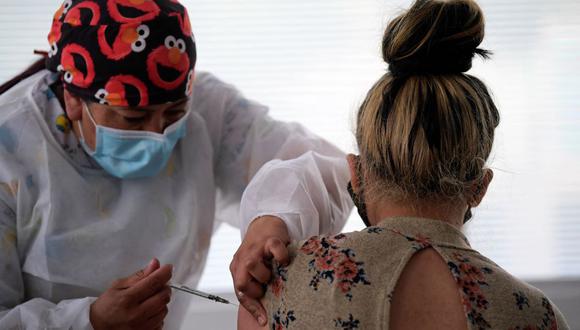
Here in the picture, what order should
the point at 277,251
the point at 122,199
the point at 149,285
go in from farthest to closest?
the point at 122,199 → the point at 149,285 → the point at 277,251

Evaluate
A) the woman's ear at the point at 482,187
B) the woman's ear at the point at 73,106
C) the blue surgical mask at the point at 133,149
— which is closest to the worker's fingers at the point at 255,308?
the woman's ear at the point at 482,187

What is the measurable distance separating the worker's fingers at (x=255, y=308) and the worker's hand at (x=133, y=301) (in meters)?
0.28

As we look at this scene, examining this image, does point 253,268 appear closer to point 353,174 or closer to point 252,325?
point 252,325

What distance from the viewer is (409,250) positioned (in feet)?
3.39

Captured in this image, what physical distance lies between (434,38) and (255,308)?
0.51 meters

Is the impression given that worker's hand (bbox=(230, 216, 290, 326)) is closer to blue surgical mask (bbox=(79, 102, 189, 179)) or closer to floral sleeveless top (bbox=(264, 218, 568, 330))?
floral sleeveless top (bbox=(264, 218, 568, 330))

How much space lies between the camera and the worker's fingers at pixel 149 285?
139 cm

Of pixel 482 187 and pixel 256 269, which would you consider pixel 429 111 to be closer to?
pixel 482 187

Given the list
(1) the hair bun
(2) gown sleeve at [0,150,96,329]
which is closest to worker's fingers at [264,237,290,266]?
(1) the hair bun

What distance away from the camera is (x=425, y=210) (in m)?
1.12

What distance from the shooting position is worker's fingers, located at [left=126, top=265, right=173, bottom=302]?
1.39 meters

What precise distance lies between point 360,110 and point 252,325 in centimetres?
40

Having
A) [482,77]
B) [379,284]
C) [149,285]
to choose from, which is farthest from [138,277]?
[482,77]

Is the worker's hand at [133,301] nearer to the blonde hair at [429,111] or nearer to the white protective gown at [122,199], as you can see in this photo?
the white protective gown at [122,199]
